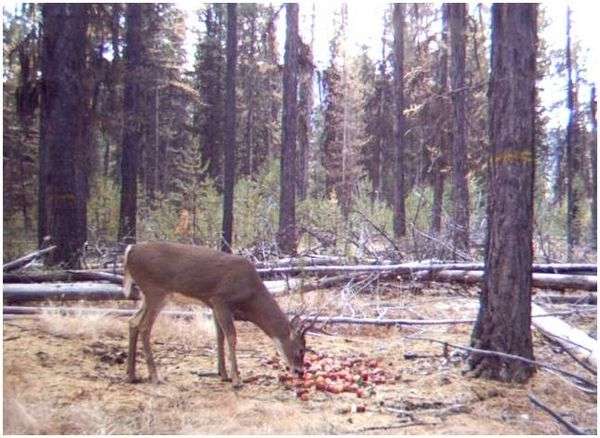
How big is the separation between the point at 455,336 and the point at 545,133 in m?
1.67

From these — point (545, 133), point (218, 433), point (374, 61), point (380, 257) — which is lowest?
point (218, 433)

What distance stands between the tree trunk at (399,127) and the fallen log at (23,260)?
12.0 ft

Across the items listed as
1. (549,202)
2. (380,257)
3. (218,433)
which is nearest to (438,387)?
(218,433)

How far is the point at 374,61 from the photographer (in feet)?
27.0

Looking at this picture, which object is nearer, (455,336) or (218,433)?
(218,433)

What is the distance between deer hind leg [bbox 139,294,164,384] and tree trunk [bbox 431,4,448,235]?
3.66 meters

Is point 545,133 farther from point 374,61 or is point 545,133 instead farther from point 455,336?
point 374,61

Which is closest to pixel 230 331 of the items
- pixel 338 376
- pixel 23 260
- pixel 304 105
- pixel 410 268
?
pixel 338 376

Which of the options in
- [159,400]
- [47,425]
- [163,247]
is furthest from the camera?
[163,247]

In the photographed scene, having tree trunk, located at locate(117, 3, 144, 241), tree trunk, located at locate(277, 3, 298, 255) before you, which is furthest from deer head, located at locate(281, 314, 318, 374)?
tree trunk, located at locate(277, 3, 298, 255)

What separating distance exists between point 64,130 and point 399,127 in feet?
25.1

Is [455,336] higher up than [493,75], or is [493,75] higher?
[493,75]

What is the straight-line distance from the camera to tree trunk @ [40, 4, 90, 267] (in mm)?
4301

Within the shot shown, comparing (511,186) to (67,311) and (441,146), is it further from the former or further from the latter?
(441,146)
